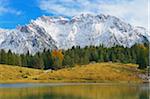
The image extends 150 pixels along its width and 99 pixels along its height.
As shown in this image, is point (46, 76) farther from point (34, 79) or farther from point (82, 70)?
point (82, 70)

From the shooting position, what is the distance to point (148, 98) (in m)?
63.8

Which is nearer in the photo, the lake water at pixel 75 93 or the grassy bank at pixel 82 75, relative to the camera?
the lake water at pixel 75 93

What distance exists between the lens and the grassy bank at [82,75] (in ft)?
A: 495

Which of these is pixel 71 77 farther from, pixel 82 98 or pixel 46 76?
pixel 82 98

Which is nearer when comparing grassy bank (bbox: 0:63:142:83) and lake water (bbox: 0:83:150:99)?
lake water (bbox: 0:83:150:99)

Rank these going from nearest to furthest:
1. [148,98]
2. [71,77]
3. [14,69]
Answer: [148,98] < [71,77] < [14,69]

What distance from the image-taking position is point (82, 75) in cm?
15625

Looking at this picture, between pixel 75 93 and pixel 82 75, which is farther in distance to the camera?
pixel 82 75

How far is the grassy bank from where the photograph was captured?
151 metres

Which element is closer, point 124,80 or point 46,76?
point 124,80

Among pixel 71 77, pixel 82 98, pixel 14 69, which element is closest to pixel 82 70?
pixel 71 77

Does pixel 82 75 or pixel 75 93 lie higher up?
pixel 82 75

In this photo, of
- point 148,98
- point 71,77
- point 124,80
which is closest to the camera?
point 148,98

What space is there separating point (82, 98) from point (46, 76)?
93805mm
